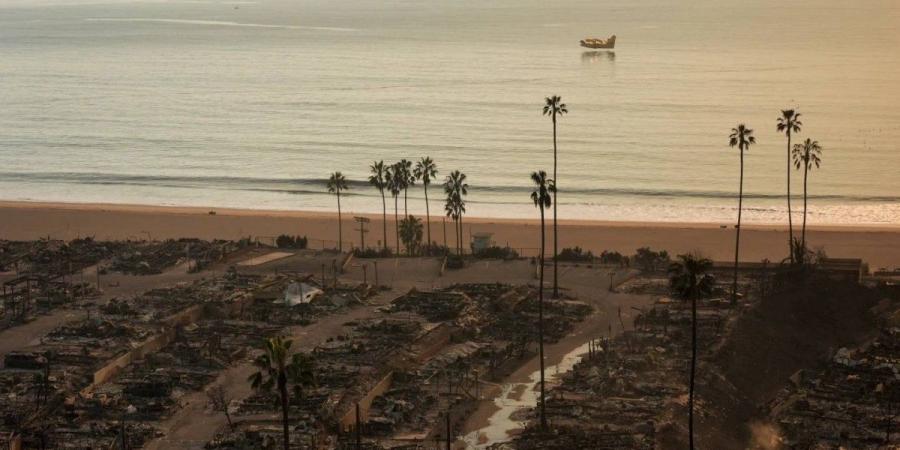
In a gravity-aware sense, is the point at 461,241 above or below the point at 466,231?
below

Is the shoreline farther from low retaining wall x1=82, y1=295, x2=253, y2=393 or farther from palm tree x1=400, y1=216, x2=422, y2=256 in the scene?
low retaining wall x1=82, y1=295, x2=253, y2=393

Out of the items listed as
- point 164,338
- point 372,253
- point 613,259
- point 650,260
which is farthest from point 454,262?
point 164,338

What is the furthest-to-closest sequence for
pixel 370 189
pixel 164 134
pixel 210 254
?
pixel 164 134
pixel 370 189
pixel 210 254

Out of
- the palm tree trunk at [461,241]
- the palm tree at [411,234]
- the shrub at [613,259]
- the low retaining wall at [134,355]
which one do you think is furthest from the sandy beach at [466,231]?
the low retaining wall at [134,355]

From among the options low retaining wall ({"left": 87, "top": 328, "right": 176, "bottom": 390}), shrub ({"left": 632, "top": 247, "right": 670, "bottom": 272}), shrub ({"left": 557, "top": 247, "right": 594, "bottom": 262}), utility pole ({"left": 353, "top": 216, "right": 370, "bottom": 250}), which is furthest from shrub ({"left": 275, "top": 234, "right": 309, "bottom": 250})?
low retaining wall ({"left": 87, "top": 328, "right": 176, "bottom": 390})

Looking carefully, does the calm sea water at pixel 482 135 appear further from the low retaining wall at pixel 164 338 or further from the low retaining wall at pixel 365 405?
the low retaining wall at pixel 365 405

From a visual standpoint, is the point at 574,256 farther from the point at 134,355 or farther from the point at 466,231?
the point at 134,355

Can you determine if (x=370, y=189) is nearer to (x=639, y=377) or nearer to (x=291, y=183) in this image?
(x=291, y=183)

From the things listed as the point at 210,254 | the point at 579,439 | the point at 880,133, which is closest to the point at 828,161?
the point at 880,133
